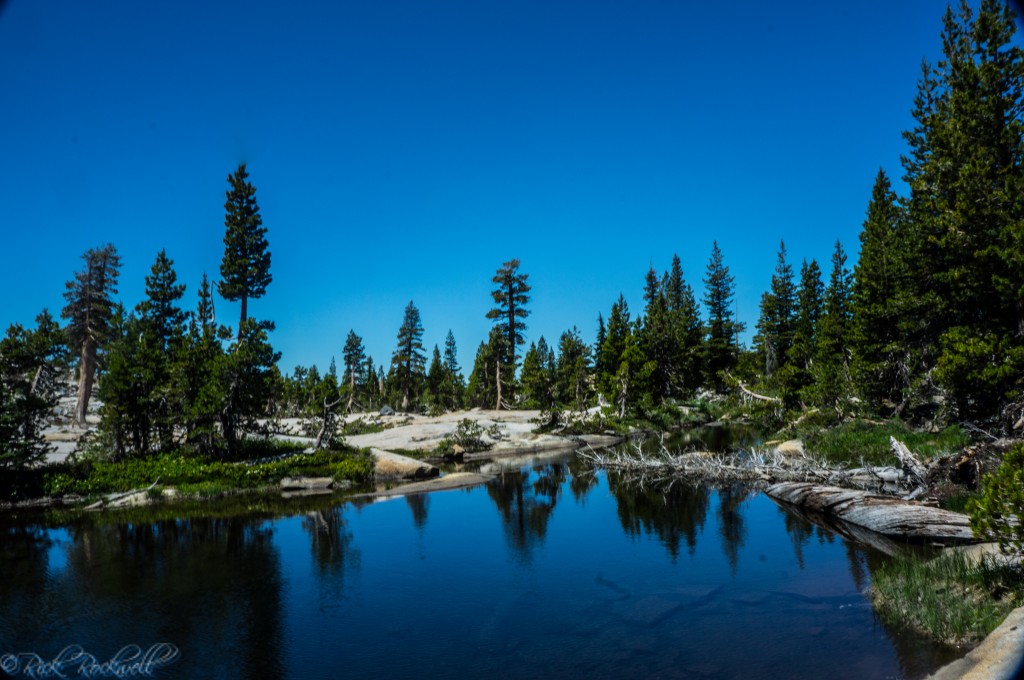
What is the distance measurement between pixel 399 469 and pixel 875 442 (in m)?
23.9

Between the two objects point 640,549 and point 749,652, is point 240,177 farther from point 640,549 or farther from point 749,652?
point 749,652

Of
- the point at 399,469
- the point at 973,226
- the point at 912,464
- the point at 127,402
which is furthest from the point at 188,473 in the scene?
the point at 973,226

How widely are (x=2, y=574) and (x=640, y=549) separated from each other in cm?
1831

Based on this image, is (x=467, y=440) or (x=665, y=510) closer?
(x=665, y=510)

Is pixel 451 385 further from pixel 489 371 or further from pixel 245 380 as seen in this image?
pixel 245 380

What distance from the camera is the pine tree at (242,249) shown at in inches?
1847

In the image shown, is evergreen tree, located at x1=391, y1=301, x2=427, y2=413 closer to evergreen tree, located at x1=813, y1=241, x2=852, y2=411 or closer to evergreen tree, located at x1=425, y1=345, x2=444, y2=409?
evergreen tree, located at x1=425, y1=345, x2=444, y2=409

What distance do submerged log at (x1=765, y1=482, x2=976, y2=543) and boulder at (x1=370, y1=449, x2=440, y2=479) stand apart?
18.8 metres

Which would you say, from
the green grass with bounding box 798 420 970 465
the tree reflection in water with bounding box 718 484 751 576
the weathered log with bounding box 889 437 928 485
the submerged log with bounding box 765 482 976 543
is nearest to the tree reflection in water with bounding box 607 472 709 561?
the tree reflection in water with bounding box 718 484 751 576

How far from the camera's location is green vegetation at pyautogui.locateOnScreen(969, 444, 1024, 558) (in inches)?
352

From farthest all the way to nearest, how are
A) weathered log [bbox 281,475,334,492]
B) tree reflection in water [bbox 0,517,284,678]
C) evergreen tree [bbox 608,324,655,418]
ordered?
1. evergreen tree [bbox 608,324,655,418]
2. weathered log [bbox 281,475,334,492]
3. tree reflection in water [bbox 0,517,284,678]

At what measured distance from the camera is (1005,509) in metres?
9.22

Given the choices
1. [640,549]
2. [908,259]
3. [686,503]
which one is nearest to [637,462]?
[686,503]

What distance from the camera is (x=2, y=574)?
16.1 metres
